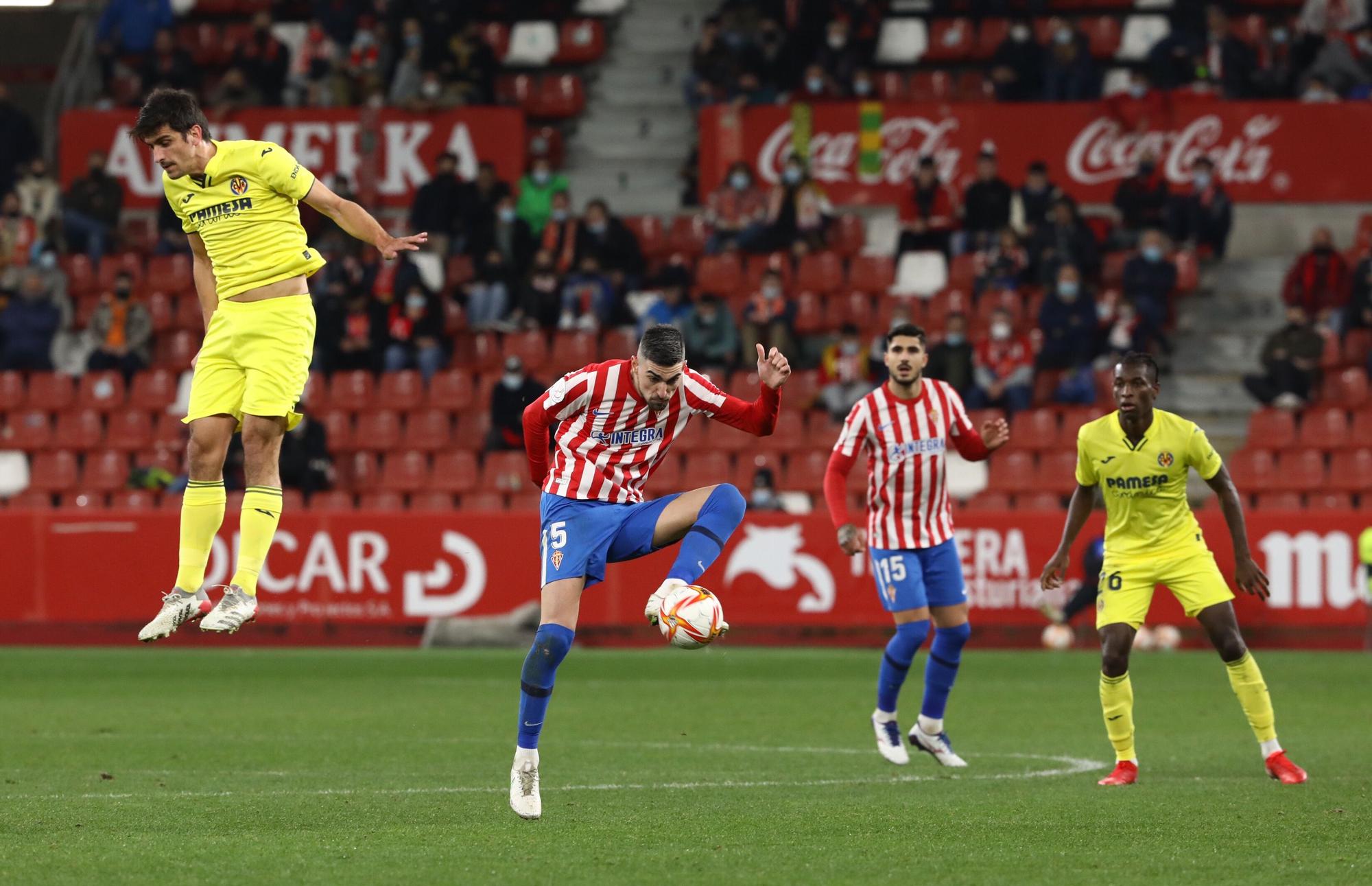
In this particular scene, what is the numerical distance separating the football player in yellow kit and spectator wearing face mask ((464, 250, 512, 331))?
14.2 meters

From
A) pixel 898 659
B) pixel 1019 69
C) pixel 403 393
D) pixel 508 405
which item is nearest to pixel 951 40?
pixel 1019 69

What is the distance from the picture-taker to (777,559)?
20109mm

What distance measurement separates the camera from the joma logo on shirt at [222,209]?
29.8 feet

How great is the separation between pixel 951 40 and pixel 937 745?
16.9 metres

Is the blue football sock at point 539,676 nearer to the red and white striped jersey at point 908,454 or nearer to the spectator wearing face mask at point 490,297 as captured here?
the red and white striped jersey at point 908,454

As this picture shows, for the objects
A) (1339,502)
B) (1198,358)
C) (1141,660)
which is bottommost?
(1141,660)

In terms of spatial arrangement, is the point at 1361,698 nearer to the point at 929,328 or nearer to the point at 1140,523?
the point at 1140,523

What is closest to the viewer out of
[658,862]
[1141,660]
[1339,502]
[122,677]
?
[658,862]

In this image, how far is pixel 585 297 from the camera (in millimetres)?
23203

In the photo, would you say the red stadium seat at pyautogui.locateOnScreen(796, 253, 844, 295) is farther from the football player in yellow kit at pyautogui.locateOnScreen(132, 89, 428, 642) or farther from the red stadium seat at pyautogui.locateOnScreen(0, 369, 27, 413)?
the football player in yellow kit at pyautogui.locateOnScreen(132, 89, 428, 642)

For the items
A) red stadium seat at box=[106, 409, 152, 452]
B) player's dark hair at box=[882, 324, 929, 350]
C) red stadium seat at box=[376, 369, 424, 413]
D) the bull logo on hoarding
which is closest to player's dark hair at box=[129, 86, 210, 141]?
player's dark hair at box=[882, 324, 929, 350]

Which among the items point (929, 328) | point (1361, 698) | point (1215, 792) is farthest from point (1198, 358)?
point (1215, 792)

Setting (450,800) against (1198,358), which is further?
(1198,358)

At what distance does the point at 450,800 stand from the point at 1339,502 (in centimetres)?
1356
